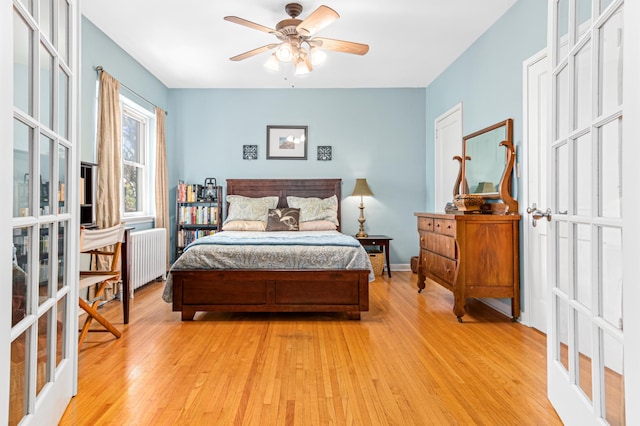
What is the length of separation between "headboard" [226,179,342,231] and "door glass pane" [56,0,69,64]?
147 inches

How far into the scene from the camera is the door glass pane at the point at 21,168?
1235 mm

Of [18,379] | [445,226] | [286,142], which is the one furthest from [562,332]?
[286,142]

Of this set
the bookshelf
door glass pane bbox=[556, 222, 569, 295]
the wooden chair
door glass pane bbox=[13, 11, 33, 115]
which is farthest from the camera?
the bookshelf

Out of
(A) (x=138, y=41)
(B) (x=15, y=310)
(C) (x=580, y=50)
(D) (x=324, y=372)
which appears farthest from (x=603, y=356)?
(A) (x=138, y=41)

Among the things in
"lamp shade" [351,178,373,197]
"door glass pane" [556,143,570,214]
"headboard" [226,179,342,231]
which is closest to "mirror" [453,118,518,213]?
"lamp shade" [351,178,373,197]

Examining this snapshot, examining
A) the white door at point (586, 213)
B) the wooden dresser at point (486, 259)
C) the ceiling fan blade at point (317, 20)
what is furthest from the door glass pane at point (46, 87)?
the wooden dresser at point (486, 259)

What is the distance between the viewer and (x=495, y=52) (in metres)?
3.64

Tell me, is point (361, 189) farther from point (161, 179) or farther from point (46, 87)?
point (46, 87)

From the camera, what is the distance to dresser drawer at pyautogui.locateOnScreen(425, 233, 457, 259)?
3359 mm

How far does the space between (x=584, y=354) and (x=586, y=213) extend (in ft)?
1.66

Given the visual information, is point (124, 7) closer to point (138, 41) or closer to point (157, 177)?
point (138, 41)

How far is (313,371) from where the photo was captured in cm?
222

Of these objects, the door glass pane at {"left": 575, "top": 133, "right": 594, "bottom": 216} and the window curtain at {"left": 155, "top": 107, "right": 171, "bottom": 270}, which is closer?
the door glass pane at {"left": 575, "top": 133, "right": 594, "bottom": 216}

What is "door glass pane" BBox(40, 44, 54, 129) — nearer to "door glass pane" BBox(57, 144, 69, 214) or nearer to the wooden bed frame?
"door glass pane" BBox(57, 144, 69, 214)
